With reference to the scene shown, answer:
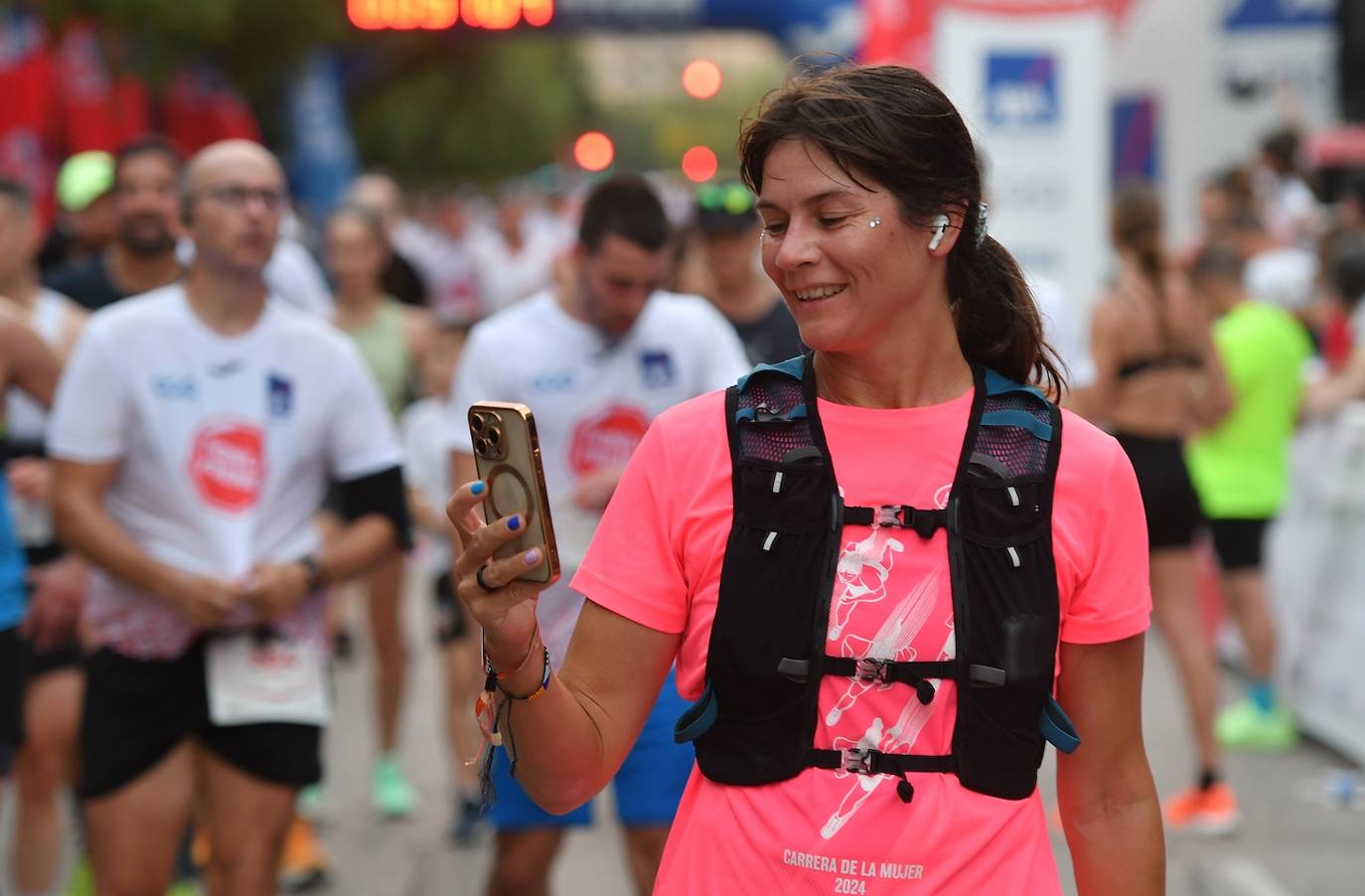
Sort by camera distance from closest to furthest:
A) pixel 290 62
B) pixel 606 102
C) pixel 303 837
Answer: pixel 303 837, pixel 290 62, pixel 606 102

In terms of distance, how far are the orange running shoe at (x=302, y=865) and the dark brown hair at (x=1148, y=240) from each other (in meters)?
3.78

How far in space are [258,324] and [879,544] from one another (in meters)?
2.79

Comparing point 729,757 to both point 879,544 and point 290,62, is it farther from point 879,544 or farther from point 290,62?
point 290,62

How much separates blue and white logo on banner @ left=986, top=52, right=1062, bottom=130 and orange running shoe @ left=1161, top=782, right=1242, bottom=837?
3.56 meters

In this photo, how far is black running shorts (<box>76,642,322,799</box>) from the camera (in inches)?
182

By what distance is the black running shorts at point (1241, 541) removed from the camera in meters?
8.56

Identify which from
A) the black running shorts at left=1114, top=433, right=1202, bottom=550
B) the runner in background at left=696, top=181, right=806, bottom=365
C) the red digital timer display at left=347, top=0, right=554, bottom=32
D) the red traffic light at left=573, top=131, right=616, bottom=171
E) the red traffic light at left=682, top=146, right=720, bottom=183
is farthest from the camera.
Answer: the red traffic light at left=682, top=146, right=720, bottom=183

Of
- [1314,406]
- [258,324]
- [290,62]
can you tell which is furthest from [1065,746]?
[290,62]

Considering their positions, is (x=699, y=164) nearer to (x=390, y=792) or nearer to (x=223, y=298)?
(x=390, y=792)

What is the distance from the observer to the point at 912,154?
8.21ft

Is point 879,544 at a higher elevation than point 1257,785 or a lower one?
higher

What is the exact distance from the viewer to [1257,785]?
801cm

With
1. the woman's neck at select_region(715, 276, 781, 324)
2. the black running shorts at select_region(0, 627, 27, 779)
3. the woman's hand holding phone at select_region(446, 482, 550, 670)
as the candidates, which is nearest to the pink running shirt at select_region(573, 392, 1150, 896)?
the woman's hand holding phone at select_region(446, 482, 550, 670)

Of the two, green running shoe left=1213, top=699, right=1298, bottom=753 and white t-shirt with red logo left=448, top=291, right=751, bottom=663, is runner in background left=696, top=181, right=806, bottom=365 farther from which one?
green running shoe left=1213, top=699, right=1298, bottom=753
